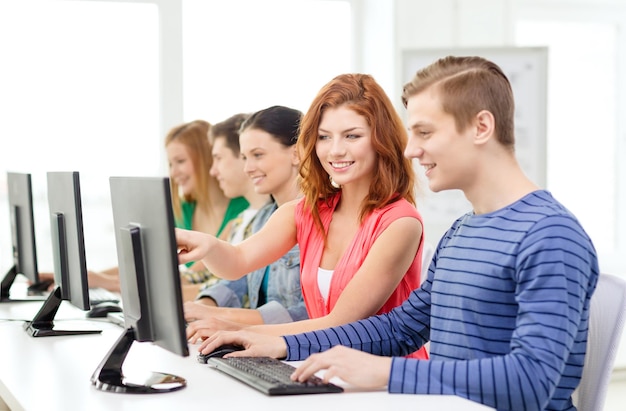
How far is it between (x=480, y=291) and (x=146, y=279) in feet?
2.12

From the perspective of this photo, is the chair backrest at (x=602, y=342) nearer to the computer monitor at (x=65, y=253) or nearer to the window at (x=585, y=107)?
the computer monitor at (x=65, y=253)

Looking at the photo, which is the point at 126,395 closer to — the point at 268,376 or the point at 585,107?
the point at 268,376

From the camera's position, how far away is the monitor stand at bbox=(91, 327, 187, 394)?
1695 millimetres

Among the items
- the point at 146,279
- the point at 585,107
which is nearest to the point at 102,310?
the point at 146,279

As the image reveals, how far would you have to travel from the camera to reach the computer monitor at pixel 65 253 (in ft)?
7.71

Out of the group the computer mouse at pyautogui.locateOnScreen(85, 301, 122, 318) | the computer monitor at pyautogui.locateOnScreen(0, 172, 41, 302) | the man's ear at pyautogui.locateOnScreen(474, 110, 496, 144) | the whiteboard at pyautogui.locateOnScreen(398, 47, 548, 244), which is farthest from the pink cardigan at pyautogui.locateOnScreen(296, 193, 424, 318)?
the whiteboard at pyautogui.locateOnScreen(398, 47, 548, 244)

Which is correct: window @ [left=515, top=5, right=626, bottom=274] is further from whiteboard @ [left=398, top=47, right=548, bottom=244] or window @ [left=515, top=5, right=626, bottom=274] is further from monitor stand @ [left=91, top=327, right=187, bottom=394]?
monitor stand @ [left=91, top=327, right=187, bottom=394]

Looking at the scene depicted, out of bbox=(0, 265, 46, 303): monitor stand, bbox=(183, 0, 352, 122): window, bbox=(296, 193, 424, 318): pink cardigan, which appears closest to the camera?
bbox=(296, 193, 424, 318): pink cardigan

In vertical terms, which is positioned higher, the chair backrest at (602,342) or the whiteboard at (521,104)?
the whiteboard at (521,104)

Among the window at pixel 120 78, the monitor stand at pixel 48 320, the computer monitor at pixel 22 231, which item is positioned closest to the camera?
the monitor stand at pixel 48 320

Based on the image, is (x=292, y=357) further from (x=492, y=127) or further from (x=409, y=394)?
(x=492, y=127)

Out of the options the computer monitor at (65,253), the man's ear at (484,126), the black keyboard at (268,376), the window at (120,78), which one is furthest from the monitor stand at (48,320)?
the window at (120,78)

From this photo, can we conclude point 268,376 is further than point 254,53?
No

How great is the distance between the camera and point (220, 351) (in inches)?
77.5
